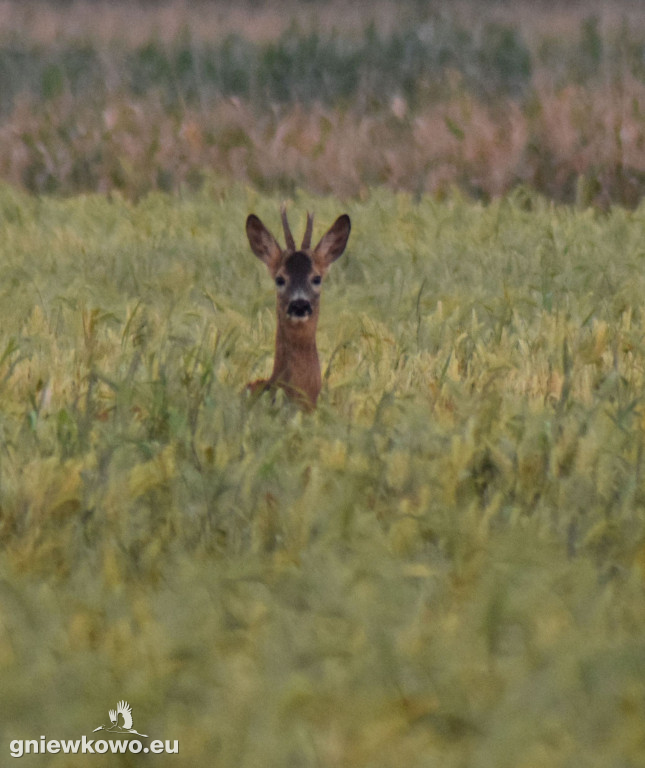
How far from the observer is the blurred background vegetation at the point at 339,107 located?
1165cm

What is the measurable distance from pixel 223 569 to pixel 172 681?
1.89 ft

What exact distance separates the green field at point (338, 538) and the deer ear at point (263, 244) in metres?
0.40

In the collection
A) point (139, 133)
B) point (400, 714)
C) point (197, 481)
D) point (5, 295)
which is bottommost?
point (400, 714)

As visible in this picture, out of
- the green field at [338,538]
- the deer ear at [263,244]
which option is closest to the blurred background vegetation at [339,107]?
the green field at [338,538]

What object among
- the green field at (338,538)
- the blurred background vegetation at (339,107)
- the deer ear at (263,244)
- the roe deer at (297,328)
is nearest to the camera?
the green field at (338,538)

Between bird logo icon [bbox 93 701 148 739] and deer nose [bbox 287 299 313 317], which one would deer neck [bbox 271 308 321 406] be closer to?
deer nose [bbox 287 299 313 317]

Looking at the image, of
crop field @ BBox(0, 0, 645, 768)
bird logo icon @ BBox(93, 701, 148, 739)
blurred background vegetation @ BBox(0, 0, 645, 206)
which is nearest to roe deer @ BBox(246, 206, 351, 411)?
crop field @ BBox(0, 0, 645, 768)

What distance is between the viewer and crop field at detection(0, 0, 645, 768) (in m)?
2.79

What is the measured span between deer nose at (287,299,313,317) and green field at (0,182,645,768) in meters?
0.30

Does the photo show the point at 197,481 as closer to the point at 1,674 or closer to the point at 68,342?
the point at 1,674

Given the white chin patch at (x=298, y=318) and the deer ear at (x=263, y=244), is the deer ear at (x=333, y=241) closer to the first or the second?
the deer ear at (x=263, y=244)

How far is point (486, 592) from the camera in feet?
A: 10.7

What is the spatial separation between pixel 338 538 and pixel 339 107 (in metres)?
10.6

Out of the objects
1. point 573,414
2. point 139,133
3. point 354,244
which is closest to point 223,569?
point 573,414
